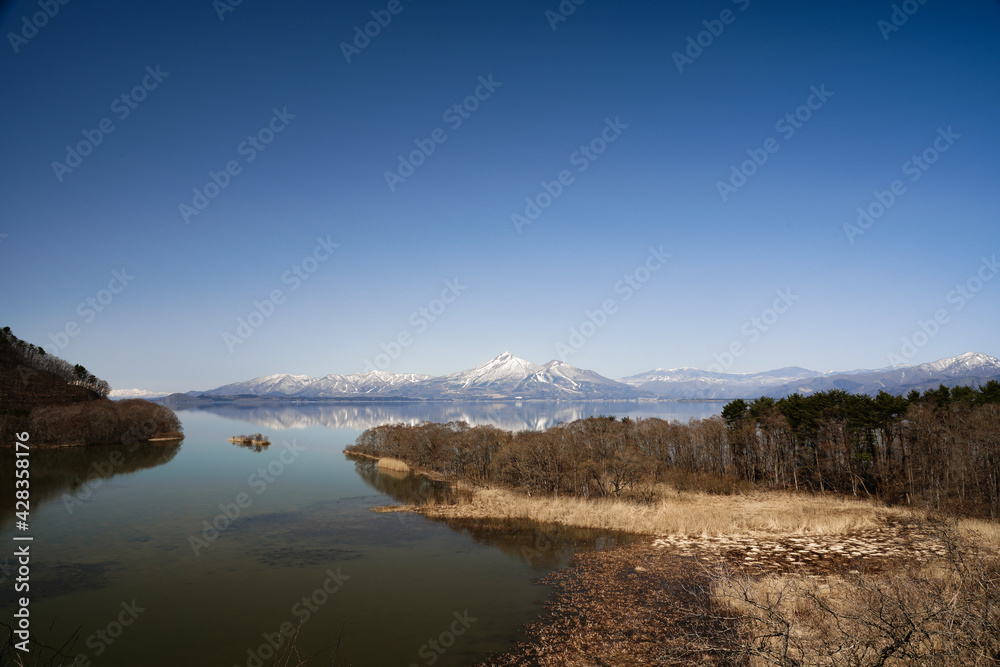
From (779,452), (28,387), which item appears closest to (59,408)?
(28,387)

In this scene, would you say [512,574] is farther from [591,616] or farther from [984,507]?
[984,507]

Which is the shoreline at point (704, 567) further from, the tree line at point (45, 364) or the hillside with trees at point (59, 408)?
the tree line at point (45, 364)

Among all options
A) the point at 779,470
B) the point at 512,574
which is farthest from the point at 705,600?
the point at 779,470

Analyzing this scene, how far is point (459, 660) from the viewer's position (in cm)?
1519

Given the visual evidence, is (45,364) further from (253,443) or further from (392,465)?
(392,465)

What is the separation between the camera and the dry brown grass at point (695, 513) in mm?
28625

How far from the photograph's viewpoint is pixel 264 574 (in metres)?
22.5

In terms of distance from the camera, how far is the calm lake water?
16.2m

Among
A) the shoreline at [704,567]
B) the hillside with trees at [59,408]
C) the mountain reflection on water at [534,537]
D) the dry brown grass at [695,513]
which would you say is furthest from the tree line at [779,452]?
the hillside with trees at [59,408]

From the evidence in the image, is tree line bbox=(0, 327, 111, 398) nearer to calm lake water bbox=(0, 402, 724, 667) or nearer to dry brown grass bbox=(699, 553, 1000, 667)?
calm lake water bbox=(0, 402, 724, 667)

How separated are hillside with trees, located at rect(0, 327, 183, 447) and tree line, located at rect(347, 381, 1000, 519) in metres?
51.7

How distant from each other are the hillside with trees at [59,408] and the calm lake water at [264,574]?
33202 mm

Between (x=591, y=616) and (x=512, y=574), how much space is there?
581cm

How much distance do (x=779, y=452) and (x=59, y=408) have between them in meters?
89.9
